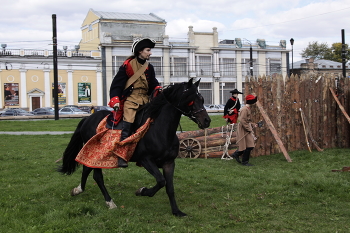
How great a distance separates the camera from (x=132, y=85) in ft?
24.1

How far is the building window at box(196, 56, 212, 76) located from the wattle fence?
4192cm

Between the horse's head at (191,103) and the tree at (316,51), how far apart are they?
79.8 meters

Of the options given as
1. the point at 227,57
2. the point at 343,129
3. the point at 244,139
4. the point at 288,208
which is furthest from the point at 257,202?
the point at 227,57

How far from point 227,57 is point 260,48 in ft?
16.9

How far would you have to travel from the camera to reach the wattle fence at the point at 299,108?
13656 mm

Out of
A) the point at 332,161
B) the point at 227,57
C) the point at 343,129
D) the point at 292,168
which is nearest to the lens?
the point at 292,168

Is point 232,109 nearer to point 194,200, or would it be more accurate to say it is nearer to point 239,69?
point 194,200

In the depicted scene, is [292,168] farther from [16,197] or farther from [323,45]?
[323,45]

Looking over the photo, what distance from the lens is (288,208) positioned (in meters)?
6.88

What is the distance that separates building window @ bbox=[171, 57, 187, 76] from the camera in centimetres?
5588

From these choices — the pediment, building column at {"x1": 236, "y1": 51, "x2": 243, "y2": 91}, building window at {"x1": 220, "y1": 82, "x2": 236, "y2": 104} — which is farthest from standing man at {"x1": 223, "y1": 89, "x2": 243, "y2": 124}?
building column at {"x1": 236, "y1": 51, "x2": 243, "y2": 91}

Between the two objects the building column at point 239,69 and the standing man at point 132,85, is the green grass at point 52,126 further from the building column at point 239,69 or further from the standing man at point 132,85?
the building column at point 239,69

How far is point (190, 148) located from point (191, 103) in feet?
22.5

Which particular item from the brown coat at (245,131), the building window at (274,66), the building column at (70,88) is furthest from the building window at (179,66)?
the brown coat at (245,131)
